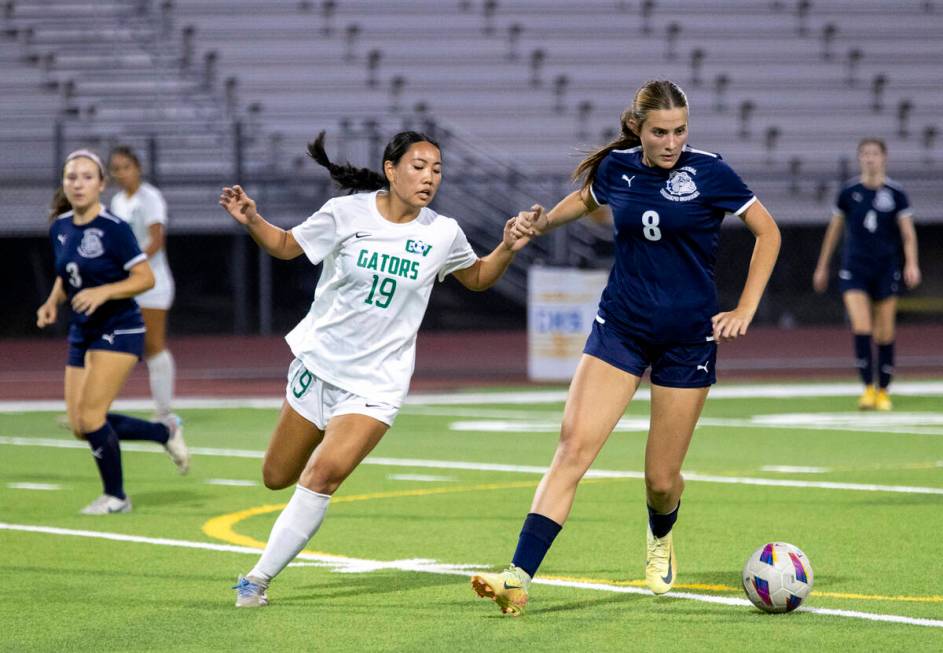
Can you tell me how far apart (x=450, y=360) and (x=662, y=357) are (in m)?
17.4

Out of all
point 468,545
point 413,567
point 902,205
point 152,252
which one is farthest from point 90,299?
point 902,205

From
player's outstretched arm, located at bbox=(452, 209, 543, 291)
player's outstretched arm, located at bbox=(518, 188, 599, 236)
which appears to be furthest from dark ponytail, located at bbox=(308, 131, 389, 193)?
player's outstretched arm, located at bbox=(518, 188, 599, 236)

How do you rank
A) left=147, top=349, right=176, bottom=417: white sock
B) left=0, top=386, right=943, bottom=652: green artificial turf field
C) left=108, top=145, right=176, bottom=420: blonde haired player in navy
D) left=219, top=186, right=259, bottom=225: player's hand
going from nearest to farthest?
left=0, top=386, right=943, bottom=652: green artificial turf field → left=219, top=186, right=259, bottom=225: player's hand → left=108, top=145, right=176, bottom=420: blonde haired player in navy → left=147, top=349, right=176, bottom=417: white sock

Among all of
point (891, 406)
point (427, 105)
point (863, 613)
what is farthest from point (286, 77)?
point (863, 613)

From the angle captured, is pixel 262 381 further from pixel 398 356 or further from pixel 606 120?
pixel 398 356

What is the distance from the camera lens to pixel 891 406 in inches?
679

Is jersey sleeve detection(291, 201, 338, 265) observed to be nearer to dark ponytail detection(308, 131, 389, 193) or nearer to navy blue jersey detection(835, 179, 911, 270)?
dark ponytail detection(308, 131, 389, 193)

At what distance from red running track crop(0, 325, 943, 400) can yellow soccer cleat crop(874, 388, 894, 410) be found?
4.17 metres

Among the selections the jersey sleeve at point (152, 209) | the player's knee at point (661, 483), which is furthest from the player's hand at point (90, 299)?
the jersey sleeve at point (152, 209)

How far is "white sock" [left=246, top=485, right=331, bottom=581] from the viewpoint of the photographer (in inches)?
283

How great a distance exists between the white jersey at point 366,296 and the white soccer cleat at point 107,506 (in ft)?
11.1

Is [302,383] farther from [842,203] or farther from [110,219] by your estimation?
[842,203]

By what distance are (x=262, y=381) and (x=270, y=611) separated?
47.4 ft

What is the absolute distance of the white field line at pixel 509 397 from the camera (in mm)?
18328
